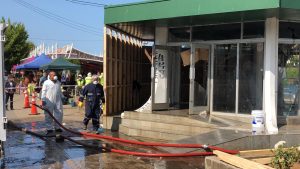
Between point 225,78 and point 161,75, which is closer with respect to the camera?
point 225,78

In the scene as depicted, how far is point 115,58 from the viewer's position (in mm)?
14977

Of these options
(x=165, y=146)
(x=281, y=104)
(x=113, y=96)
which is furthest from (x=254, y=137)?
(x=113, y=96)

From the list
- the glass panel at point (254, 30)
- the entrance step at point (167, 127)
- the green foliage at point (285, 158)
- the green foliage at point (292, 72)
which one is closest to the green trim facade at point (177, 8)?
the glass panel at point (254, 30)

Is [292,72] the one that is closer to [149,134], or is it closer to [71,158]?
[149,134]

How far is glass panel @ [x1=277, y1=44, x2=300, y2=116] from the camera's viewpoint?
43.2 ft

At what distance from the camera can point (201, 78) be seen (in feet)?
47.3

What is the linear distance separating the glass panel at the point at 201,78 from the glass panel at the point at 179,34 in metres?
0.77

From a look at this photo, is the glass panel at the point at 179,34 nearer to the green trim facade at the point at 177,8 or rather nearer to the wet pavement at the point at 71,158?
the green trim facade at the point at 177,8

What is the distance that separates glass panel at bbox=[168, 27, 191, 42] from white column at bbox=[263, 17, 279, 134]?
3.09m

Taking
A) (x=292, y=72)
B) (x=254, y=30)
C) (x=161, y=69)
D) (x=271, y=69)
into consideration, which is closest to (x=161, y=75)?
(x=161, y=69)

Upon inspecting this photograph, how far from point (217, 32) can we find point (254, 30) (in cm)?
136

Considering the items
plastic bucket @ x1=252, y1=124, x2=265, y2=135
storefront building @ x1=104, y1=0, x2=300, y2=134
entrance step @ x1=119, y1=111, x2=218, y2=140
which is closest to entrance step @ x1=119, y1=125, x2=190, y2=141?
entrance step @ x1=119, y1=111, x2=218, y2=140

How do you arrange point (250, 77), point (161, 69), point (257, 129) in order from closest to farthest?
point (257, 129), point (250, 77), point (161, 69)

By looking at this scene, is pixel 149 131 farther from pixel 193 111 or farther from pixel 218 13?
pixel 218 13
